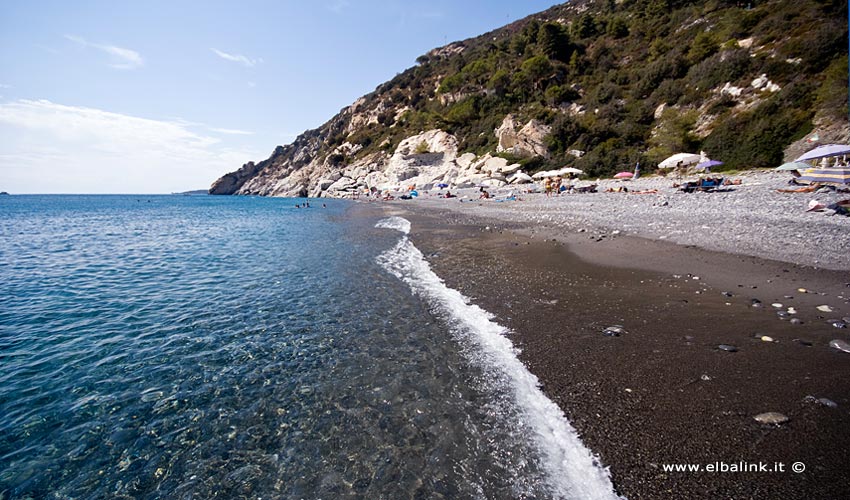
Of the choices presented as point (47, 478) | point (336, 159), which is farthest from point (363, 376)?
point (336, 159)

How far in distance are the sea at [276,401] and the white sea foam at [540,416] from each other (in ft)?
0.06

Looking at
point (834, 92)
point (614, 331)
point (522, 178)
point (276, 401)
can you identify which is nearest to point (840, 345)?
point (614, 331)

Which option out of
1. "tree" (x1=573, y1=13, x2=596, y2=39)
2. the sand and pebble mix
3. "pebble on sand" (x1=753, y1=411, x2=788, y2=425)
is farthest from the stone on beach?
"tree" (x1=573, y1=13, x2=596, y2=39)

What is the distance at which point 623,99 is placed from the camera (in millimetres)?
44594

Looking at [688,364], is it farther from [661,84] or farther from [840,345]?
[661,84]

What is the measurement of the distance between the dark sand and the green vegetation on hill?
91.4 feet

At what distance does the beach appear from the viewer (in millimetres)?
2924

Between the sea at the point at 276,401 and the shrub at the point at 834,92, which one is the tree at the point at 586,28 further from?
the sea at the point at 276,401

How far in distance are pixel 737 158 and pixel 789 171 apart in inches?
224

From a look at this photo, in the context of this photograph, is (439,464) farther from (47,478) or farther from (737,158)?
(737,158)

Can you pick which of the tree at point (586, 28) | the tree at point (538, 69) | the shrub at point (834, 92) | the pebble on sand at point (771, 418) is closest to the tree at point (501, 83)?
the tree at point (538, 69)

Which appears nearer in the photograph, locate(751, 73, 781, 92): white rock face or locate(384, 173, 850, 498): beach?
locate(384, 173, 850, 498): beach

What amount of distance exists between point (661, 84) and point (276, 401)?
53.2 meters

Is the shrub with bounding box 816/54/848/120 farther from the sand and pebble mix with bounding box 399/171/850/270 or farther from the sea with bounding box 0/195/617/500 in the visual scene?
the sea with bounding box 0/195/617/500
